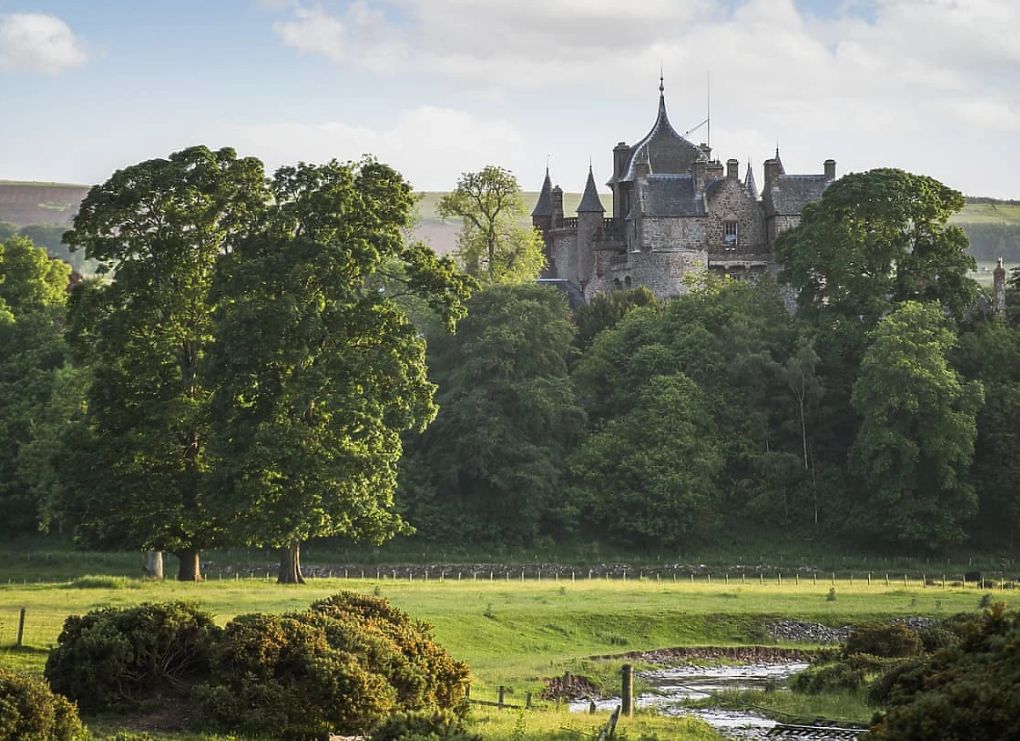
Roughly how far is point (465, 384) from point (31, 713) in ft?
178

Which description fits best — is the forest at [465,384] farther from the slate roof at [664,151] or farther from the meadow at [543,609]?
the slate roof at [664,151]

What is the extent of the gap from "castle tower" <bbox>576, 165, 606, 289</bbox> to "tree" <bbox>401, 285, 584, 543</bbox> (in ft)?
71.9

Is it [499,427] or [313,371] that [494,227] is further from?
[313,371]

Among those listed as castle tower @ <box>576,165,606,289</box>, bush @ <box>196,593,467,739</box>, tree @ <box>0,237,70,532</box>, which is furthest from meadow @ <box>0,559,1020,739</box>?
castle tower @ <box>576,165,606,289</box>

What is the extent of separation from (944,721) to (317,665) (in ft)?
39.4

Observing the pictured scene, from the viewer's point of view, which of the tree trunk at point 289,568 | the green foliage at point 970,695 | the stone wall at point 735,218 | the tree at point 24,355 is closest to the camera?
the green foliage at point 970,695

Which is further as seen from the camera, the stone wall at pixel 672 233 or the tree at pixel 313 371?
the stone wall at pixel 672 233

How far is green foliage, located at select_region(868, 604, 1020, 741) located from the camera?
16719 millimetres

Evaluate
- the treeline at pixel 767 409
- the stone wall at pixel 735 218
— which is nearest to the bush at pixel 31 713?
the treeline at pixel 767 409

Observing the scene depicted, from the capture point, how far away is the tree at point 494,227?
92750 millimetres

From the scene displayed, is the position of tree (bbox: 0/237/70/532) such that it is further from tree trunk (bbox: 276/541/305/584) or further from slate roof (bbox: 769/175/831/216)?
slate roof (bbox: 769/175/831/216)

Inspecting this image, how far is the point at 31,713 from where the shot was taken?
73.3ft

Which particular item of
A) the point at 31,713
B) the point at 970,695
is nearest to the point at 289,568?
the point at 31,713

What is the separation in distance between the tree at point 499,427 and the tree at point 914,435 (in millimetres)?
14299
